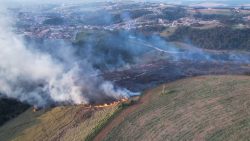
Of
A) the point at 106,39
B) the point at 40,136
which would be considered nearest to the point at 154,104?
the point at 40,136

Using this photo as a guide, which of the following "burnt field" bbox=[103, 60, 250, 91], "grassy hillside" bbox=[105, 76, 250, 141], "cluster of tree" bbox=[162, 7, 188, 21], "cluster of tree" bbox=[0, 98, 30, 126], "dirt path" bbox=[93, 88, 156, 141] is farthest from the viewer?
"cluster of tree" bbox=[162, 7, 188, 21]

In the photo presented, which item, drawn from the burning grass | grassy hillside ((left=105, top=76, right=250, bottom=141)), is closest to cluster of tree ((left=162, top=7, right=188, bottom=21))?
grassy hillside ((left=105, top=76, right=250, bottom=141))

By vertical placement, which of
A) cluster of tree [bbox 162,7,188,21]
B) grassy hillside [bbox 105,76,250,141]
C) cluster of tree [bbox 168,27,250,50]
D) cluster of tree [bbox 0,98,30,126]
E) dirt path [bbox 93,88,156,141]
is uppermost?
grassy hillside [bbox 105,76,250,141]

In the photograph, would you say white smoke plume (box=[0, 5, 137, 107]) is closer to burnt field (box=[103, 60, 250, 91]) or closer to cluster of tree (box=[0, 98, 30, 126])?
cluster of tree (box=[0, 98, 30, 126])

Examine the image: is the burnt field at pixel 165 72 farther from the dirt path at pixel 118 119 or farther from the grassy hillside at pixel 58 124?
the grassy hillside at pixel 58 124

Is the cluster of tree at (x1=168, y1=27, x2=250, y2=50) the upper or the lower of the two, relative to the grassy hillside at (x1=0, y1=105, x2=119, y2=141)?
lower

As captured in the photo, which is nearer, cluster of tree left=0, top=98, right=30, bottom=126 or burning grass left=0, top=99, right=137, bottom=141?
burning grass left=0, top=99, right=137, bottom=141
